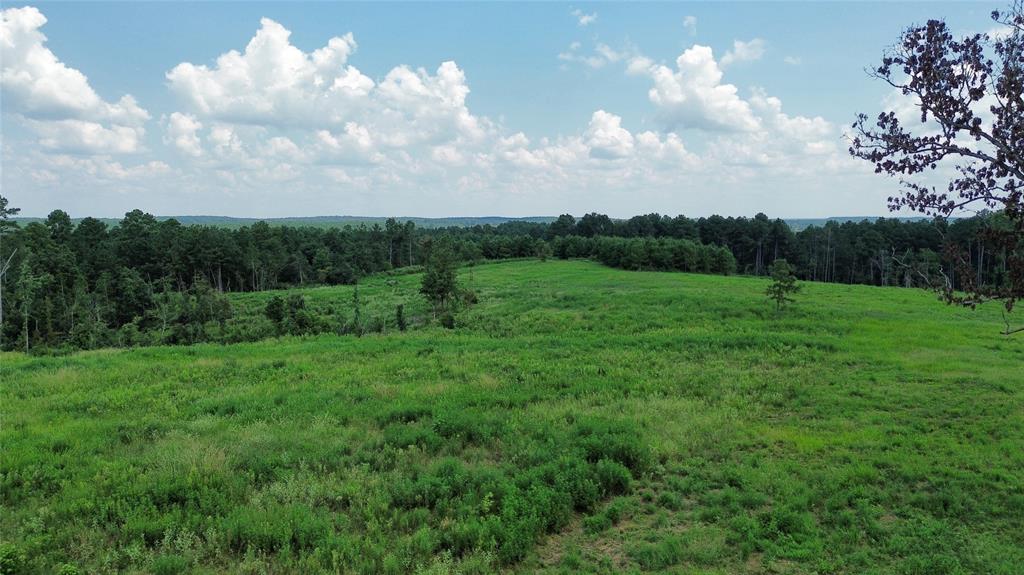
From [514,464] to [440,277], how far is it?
103 feet

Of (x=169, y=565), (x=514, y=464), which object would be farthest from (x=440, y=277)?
(x=169, y=565)

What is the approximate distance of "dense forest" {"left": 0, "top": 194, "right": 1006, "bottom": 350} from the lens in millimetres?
50656

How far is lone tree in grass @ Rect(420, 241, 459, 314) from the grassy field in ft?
71.1

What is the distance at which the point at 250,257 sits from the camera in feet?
287

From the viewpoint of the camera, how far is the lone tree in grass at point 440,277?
131 feet

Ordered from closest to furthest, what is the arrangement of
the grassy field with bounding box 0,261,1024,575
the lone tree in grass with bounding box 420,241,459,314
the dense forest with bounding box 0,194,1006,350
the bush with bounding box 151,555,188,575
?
1. the bush with bounding box 151,555,188,575
2. the grassy field with bounding box 0,261,1024,575
3. the lone tree in grass with bounding box 420,241,459,314
4. the dense forest with bounding box 0,194,1006,350

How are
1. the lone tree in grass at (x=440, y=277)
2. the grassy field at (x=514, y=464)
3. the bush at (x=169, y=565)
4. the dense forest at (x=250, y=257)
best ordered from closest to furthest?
the bush at (x=169, y=565), the grassy field at (x=514, y=464), the lone tree in grass at (x=440, y=277), the dense forest at (x=250, y=257)

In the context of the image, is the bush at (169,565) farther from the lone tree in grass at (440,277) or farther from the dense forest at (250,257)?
the dense forest at (250,257)

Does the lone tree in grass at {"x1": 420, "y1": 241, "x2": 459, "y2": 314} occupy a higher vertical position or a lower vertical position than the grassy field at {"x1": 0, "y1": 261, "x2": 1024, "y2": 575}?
higher

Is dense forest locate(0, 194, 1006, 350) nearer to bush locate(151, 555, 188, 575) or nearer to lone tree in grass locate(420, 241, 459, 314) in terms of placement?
lone tree in grass locate(420, 241, 459, 314)

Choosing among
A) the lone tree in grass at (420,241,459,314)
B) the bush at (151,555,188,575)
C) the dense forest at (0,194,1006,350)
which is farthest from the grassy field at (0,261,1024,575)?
the dense forest at (0,194,1006,350)

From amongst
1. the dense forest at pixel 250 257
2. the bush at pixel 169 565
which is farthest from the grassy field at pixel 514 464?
the dense forest at pixel 250 257

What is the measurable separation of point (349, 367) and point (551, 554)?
11.5 meters

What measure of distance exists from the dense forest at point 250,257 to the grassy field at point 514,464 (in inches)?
1062
